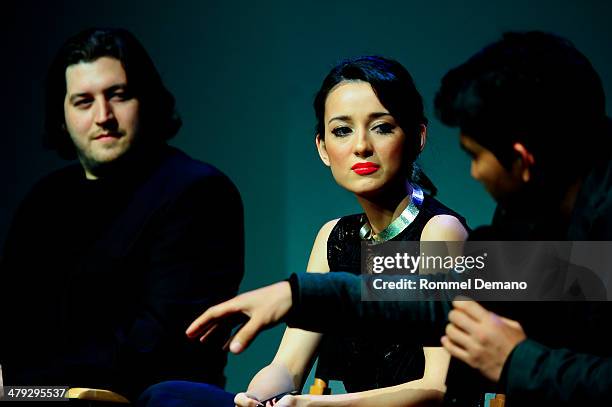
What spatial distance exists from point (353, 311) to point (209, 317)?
29 centimetres

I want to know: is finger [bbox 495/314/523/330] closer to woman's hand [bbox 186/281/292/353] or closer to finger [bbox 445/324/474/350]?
finger [bbox 445/324/474/350]

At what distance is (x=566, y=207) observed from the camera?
1619mm

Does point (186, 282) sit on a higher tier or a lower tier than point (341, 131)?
lower

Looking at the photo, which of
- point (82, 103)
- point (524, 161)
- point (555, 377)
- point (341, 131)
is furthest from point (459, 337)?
point (82, 103)

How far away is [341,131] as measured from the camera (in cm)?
229

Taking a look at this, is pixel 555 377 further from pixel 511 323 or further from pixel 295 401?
pixel 295 401

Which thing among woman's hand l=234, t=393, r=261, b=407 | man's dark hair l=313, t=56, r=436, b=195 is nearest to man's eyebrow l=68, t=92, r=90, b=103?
man's dark hair l=313, t=56, r=436, b=195

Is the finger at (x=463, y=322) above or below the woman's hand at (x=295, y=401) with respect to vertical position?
above

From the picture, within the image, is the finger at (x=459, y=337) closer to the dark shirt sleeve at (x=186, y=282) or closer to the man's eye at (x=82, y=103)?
the dark shirt sleeve at (x=186, y=282)

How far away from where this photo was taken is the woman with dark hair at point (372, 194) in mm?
2211

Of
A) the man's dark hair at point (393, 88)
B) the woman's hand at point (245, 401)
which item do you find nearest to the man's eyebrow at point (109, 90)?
the man's dark hair at point (393, 88)

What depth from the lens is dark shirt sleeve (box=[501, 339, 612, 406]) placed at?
4.64ft

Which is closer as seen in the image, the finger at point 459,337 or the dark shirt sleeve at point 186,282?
the finger at point 459,337

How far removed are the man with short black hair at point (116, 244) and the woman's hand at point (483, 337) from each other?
123 cm
